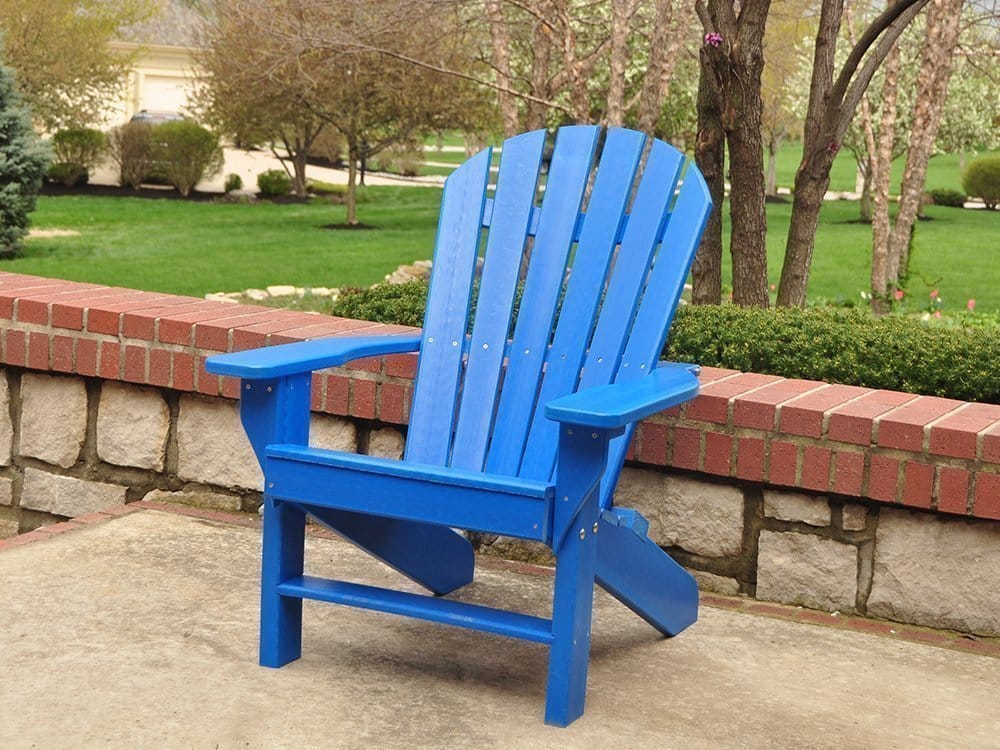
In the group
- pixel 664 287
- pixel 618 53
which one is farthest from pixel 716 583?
pixel 618 53

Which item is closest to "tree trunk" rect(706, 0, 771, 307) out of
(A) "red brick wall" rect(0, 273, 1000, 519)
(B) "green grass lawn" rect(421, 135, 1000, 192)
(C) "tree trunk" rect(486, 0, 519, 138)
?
(A) "red brick wall" rect(0, 273, 1000, 519)

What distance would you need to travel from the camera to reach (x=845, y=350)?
12.4 feet

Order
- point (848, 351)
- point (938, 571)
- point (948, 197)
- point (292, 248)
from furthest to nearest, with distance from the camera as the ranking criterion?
1. point (948, 197)
2. point (292, 248)
3. point (848, 351)
4. point (938, 571)

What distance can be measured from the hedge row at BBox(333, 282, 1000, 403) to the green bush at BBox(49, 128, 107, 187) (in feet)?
67.0

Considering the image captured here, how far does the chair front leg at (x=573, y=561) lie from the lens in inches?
93.0

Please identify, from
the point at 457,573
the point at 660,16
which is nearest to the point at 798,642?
the point at 457,573

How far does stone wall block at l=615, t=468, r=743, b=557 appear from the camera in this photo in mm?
3242

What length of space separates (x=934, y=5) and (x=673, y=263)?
7.65 m

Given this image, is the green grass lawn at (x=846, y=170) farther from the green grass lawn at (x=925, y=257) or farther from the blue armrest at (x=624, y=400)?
the blue armrest at (x=624, y=400)

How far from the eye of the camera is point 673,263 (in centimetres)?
296

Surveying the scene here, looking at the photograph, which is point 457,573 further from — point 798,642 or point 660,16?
point 660,16

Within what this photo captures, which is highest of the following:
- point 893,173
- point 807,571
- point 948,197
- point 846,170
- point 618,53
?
point 846,170

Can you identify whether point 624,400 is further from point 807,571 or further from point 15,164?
point 15,164

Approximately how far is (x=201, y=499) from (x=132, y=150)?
65.5 ft
